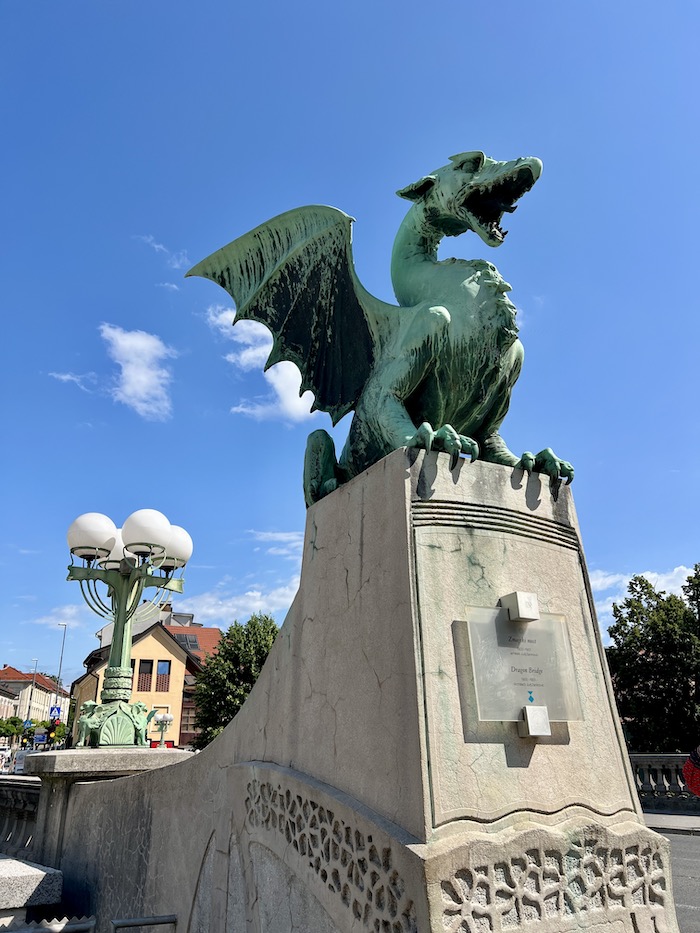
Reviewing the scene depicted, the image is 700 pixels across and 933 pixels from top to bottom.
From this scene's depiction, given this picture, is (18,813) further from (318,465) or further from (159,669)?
(159,669)

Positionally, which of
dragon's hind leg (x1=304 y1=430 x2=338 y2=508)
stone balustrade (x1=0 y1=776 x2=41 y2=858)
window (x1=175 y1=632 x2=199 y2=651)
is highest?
window (x1=175 y1=632 x2=199 y2=651)

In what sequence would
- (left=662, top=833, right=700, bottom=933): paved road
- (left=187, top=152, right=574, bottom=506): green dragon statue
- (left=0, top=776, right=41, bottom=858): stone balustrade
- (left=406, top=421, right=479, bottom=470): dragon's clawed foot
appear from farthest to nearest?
(left=0, top=776, right=41, bottom=858): stone balustrade < (left=662, top=833, right=700, bottom=933): paved road < (left=187, top=152, right=574, bottom=506): green dragon statue < (left=406, top=421, right=479, bottom=470): dragon's clawed foot

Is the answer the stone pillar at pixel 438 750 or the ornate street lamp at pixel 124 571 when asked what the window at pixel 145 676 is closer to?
the ornate street lamp at pixel 124 571

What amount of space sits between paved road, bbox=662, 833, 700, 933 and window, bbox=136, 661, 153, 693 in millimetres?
33603

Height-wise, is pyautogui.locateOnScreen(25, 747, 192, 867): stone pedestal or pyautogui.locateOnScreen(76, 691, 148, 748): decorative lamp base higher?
pyautogui.locateOnScreen(76, 691, 148, 748): decorative lamp base

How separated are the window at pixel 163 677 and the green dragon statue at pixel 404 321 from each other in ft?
127

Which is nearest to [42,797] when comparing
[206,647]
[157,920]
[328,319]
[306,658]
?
[157,920]

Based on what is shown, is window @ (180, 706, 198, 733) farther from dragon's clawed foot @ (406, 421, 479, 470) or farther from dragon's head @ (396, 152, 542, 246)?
dragon's clawed foot @ (406, 421, 479, 470)

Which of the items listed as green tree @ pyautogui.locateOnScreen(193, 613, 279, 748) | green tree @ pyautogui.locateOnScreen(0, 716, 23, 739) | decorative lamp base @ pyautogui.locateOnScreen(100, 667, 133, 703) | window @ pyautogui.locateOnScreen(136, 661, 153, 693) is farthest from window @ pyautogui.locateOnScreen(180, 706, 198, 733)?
decorative lamp base @ pyautogui.locateOnScreen(100, 667, 133, 703)

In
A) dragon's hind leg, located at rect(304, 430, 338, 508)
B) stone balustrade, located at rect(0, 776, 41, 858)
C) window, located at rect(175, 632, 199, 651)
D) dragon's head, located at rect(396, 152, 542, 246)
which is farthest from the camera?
window, located at rect(175, 632, 199, 651)

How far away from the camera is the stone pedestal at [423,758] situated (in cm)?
224

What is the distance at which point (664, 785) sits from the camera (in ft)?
45.8

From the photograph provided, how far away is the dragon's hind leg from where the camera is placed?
12.9 feet

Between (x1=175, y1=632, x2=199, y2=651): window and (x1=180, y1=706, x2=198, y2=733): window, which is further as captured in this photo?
(x1=175, y1=632, x2=199, y2=651): window
